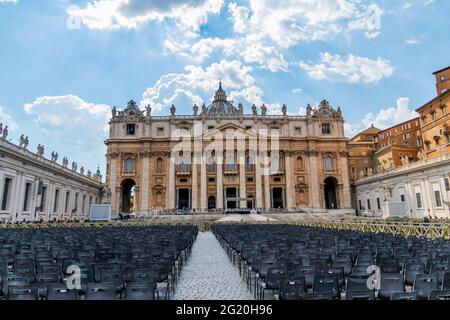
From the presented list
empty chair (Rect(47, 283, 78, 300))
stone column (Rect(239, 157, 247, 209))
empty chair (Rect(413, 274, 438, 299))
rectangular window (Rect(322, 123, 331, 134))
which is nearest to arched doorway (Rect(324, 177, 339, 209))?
rectangular window (Rect(322, 123, 331, 134))

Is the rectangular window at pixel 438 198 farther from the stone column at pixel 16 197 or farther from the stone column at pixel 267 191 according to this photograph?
the stone column at pixel 16 197

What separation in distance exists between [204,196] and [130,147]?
19.1m

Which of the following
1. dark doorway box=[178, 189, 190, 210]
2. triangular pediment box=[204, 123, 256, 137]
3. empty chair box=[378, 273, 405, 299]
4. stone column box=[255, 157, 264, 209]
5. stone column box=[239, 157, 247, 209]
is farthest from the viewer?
dark doorway box=[178, 189, 190, 210]

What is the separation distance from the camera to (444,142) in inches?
1702

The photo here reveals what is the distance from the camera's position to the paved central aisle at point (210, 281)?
26.4ft

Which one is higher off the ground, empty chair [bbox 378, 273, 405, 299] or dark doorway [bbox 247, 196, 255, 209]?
dark doorway [bbox 247, 196, 255, 209]

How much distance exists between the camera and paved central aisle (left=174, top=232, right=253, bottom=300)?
804 centimetres

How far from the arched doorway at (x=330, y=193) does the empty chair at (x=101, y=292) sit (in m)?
65.7

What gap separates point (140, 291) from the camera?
5375mm

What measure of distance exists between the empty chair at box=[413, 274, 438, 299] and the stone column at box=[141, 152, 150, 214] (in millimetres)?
57008

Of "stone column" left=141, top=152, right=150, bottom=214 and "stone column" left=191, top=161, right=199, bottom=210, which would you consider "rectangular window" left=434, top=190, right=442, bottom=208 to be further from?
"stone column" left=141, top=152, right=150, bottom=214

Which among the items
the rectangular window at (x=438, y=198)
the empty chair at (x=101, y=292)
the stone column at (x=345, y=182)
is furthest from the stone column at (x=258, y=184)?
the empty chair at (x=101, y=292)

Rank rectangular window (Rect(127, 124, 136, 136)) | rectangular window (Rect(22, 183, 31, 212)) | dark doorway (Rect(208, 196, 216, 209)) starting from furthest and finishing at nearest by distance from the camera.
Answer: rectangular window (Rect(127, 124, 136, 136)), dark doorway (Rect(208, 196, 216, 209)), rectangular window (Rect(22, 183, 31, 212))

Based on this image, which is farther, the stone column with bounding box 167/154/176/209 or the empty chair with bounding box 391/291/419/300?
the stone column with bounding box 167/154/176/209
